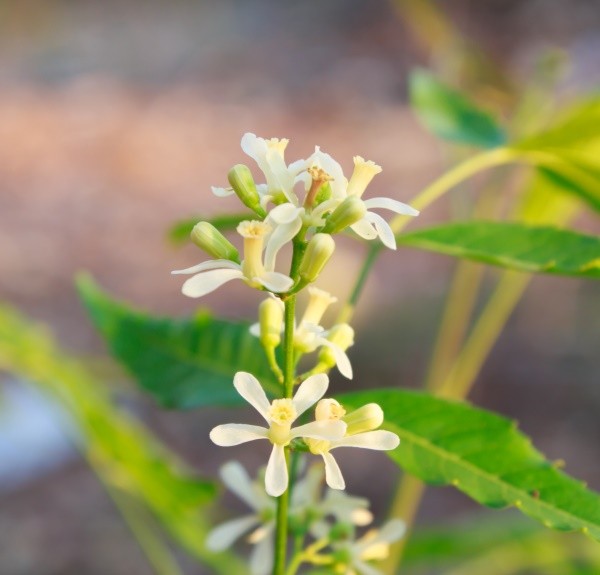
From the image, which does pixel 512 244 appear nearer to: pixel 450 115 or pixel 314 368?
pixel 314 368

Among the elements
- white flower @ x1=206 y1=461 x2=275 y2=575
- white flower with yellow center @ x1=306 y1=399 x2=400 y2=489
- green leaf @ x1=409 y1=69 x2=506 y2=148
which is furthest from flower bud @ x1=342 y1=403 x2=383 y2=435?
green leaf @ x1=409 y1=69 x2=506 y2=148

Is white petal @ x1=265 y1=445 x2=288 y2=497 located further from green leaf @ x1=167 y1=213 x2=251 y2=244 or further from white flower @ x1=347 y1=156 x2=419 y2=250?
green leaf @ x1=167 y1=213 x2=251 y2=244

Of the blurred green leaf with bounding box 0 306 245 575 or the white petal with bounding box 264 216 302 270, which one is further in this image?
the blurred green leaf with bounding box 0 306 245 575

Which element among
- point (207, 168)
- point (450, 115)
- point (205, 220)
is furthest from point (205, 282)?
point (207, 168)

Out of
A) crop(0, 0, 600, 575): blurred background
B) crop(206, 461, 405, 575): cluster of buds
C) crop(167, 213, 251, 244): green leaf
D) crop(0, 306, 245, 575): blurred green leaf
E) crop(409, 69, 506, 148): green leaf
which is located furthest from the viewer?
crop(0, 0, 600, 575): blurred background

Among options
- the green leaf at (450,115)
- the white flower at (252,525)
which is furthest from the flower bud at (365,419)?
the green leaf at (450,115)


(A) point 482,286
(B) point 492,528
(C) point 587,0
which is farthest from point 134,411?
(C) point 587,0
